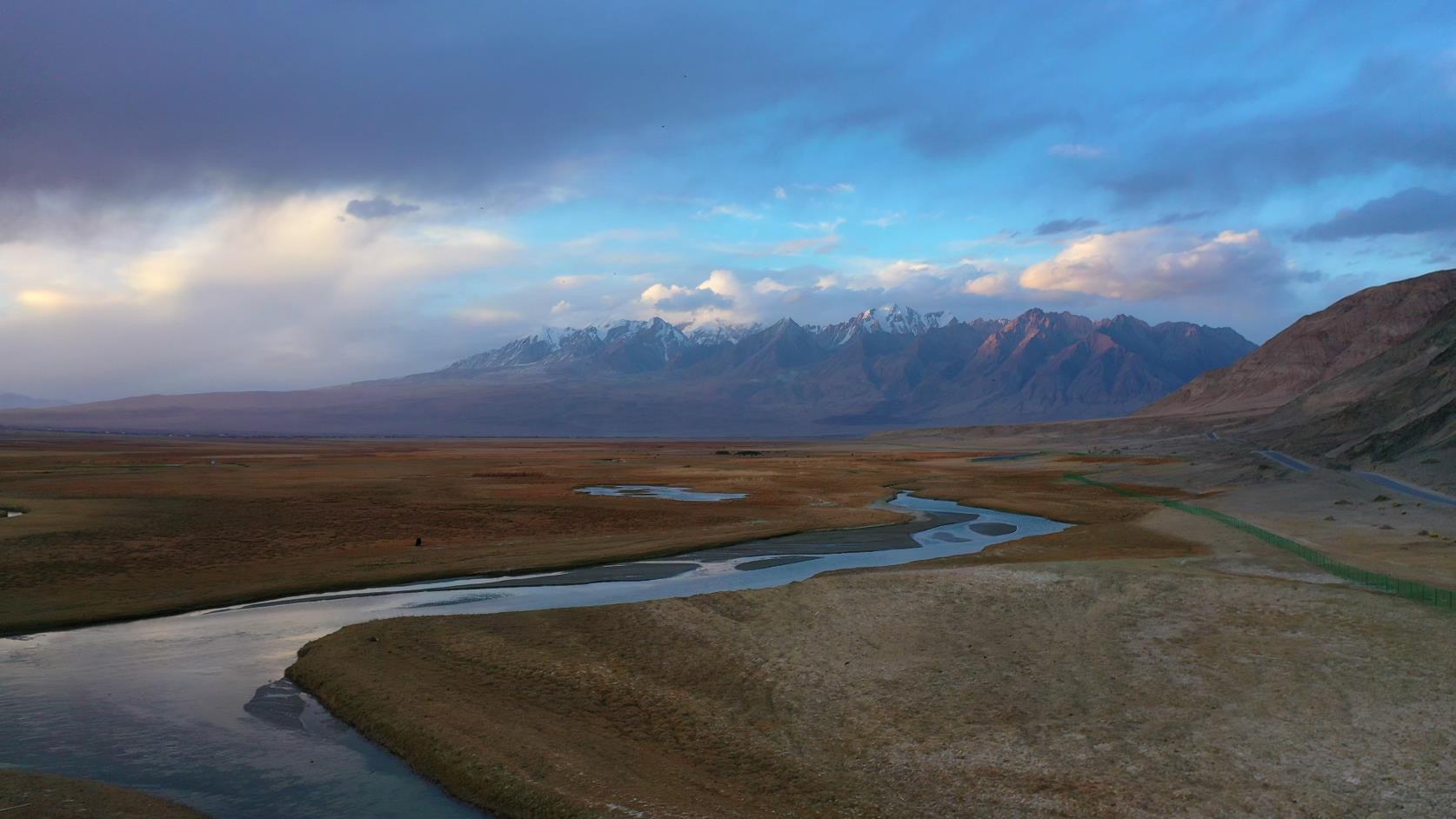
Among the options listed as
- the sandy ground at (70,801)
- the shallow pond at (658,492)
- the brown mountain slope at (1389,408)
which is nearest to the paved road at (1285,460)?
the brown mountain slope at (1389,408)

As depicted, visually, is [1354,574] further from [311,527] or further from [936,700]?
[311,527]

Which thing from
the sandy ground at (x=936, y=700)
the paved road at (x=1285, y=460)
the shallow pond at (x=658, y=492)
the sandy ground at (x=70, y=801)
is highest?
the sandy ground at (x=70, y=801)

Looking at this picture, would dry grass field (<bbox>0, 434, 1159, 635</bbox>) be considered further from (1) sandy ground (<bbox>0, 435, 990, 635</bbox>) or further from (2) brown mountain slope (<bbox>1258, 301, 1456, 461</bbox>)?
(2) brown mountain slope (<bbox>1258, 301, 1456, 461</bbox>)

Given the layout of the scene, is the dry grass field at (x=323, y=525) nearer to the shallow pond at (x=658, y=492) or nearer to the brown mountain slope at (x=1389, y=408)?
the shallow pond at (x=658, y=492)

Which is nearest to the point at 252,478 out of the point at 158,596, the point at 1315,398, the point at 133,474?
the point at 133,474

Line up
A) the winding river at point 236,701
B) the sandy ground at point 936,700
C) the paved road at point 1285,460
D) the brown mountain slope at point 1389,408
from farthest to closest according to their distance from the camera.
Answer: the paved road at point 1285,460 < the brown mountain slope at point 1389,408 < the winding river at point 236,701 < the sandy ground at point 936,700

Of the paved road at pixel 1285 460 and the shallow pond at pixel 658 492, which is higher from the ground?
the shallow pond at pixel 658 492

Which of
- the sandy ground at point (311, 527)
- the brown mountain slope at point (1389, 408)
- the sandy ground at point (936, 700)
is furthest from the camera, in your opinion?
the brown mountain slope at point (1389, 408)

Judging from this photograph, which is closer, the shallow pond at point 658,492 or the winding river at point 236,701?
the winding river at point 236,701
